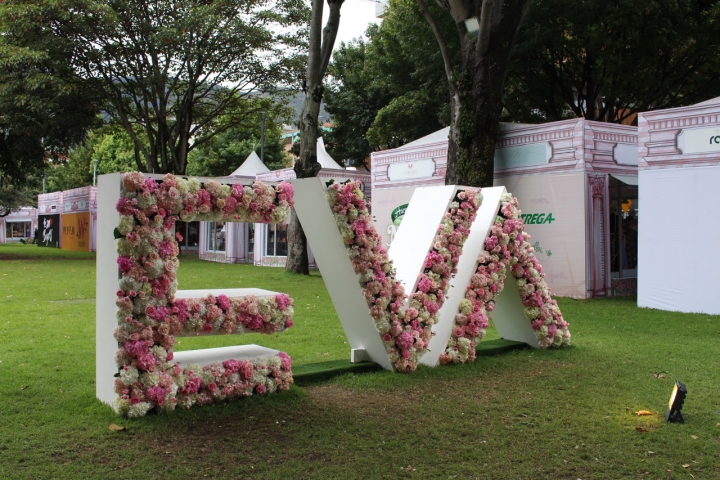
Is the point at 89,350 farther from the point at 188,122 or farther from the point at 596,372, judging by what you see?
the point at 188,122

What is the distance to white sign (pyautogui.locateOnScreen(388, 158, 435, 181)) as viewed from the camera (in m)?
A: 18.0

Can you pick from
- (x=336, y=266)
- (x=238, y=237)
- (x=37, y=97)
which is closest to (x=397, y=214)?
(x=238, y=237)

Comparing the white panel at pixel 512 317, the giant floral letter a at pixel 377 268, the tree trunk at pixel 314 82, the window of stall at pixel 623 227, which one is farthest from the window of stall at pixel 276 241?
the giant floral letter a at pixel 377 268

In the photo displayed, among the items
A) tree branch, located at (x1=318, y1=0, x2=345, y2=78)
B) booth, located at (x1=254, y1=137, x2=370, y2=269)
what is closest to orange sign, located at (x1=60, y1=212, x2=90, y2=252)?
booth, located at (x1=254, y1=137, x2=370, y2=269)

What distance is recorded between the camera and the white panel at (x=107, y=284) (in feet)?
18.0

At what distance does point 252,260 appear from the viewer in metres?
28.2

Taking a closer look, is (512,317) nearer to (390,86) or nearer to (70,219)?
(390,86)

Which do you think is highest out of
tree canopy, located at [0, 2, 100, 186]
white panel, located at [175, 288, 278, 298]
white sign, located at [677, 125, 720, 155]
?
tree canopy, located at [0, 2, 100, 186]

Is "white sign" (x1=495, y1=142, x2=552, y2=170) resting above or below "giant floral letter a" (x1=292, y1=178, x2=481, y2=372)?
above

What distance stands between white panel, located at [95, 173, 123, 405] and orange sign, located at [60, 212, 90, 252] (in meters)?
35.8

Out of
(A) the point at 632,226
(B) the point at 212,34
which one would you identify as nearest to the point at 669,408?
(A) the point at 632,226

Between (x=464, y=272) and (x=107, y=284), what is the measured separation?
3.95 meters

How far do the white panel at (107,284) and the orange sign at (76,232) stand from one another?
118 ft

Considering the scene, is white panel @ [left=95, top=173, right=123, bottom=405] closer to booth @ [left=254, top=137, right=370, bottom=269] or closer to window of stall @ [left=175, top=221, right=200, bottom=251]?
booth @ [left=254, top=137, right=370, bottom=269]
